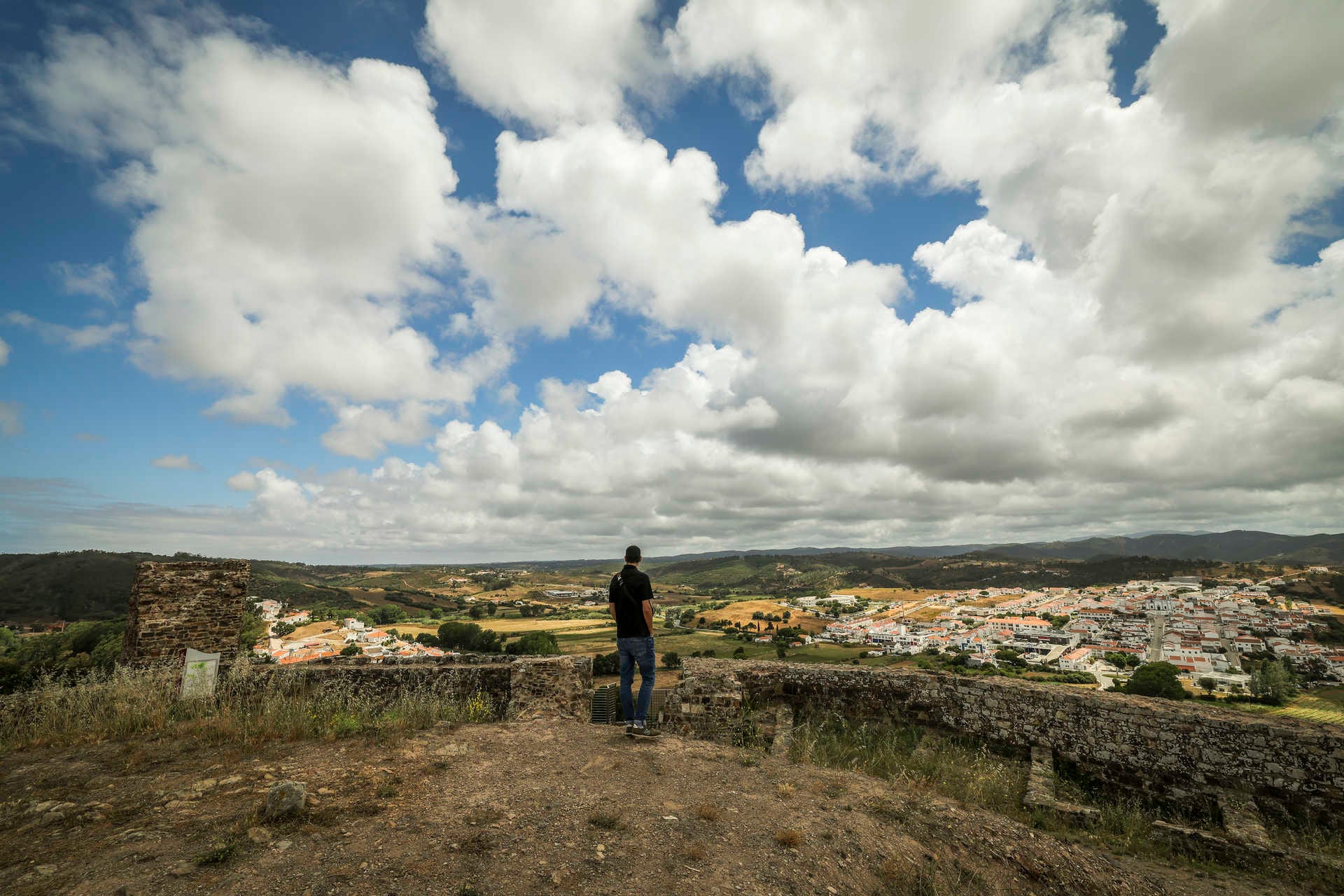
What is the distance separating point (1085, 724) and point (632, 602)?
7.24 m

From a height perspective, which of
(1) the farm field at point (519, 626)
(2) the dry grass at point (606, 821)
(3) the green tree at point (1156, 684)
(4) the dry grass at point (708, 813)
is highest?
(2) the dry grass at point (606, 821)

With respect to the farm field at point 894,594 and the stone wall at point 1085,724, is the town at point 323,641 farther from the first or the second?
the farm field at point 894,594

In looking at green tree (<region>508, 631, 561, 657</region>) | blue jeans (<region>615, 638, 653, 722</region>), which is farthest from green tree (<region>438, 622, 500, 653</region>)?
blue jeans (<region>615, 638, 653, 722</region>)

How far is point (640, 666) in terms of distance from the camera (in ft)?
21.9

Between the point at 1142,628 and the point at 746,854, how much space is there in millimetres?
50441

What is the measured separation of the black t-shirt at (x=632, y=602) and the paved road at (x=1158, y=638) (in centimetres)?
2832

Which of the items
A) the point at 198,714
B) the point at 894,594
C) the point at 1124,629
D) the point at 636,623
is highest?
the point at 636,623

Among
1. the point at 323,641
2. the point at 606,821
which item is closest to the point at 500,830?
the point at 606,821

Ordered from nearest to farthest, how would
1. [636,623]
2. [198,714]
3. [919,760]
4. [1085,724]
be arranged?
[198,714] < [636,623] < [919,760] < [1085,724]

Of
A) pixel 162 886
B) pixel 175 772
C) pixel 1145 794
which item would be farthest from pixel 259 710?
pixel 1145 794

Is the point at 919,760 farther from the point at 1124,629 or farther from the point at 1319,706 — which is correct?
the point at 1124,629

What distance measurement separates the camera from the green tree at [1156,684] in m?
14.7

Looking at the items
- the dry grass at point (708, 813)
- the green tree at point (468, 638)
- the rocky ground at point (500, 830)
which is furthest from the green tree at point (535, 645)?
Result: the dry grass at point (708, 813)

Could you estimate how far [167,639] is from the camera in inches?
323
